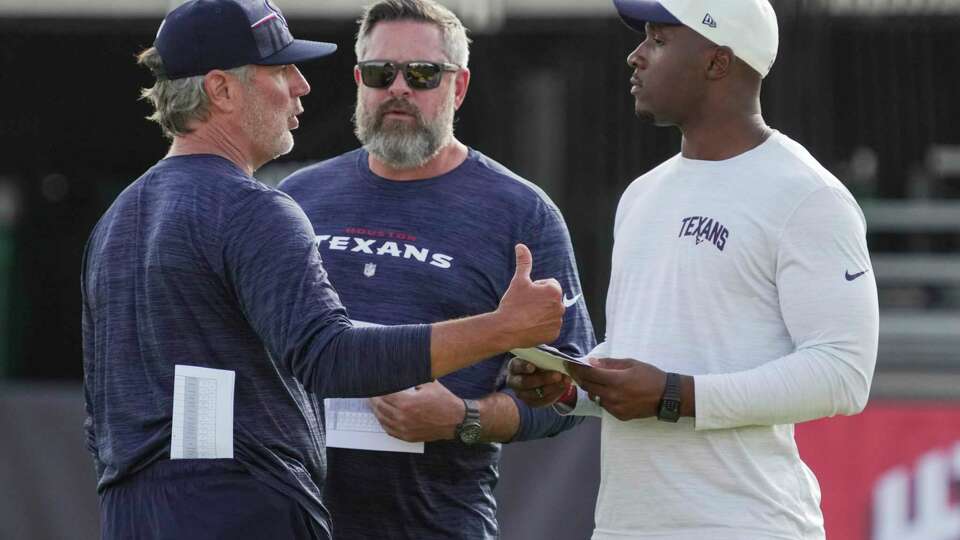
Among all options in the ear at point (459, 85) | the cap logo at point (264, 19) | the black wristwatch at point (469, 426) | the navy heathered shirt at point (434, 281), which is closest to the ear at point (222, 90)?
Answer: the cap logo at point (264, 19)

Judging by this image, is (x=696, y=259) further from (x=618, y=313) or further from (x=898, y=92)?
(x=898, y=92)

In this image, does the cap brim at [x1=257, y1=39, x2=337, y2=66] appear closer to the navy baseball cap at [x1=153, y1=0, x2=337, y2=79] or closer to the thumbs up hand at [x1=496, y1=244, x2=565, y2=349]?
the navy baseball cap at [x1=153, y1=0, x2=337, y2=79]

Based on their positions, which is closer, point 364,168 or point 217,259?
point 217,259

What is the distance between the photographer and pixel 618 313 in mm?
3408

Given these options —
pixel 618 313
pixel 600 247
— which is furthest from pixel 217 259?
pixel 600 247

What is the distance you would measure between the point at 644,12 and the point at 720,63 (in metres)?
0.20

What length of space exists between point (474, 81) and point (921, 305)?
2.18 m

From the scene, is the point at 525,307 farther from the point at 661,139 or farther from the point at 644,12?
the point at 661,139

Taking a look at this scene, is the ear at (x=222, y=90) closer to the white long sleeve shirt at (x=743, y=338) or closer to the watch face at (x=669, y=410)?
the white long sleeve shirt at (x=743, y=338)

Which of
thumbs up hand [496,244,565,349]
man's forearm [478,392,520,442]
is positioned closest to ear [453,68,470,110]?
man's forearm [478,392,520,442]

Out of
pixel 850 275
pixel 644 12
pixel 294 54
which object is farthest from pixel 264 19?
pixel 850 275

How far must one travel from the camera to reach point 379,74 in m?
4.18

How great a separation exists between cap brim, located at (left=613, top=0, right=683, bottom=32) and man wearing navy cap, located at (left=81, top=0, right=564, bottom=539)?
69cm

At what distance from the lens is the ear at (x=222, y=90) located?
3217mm
